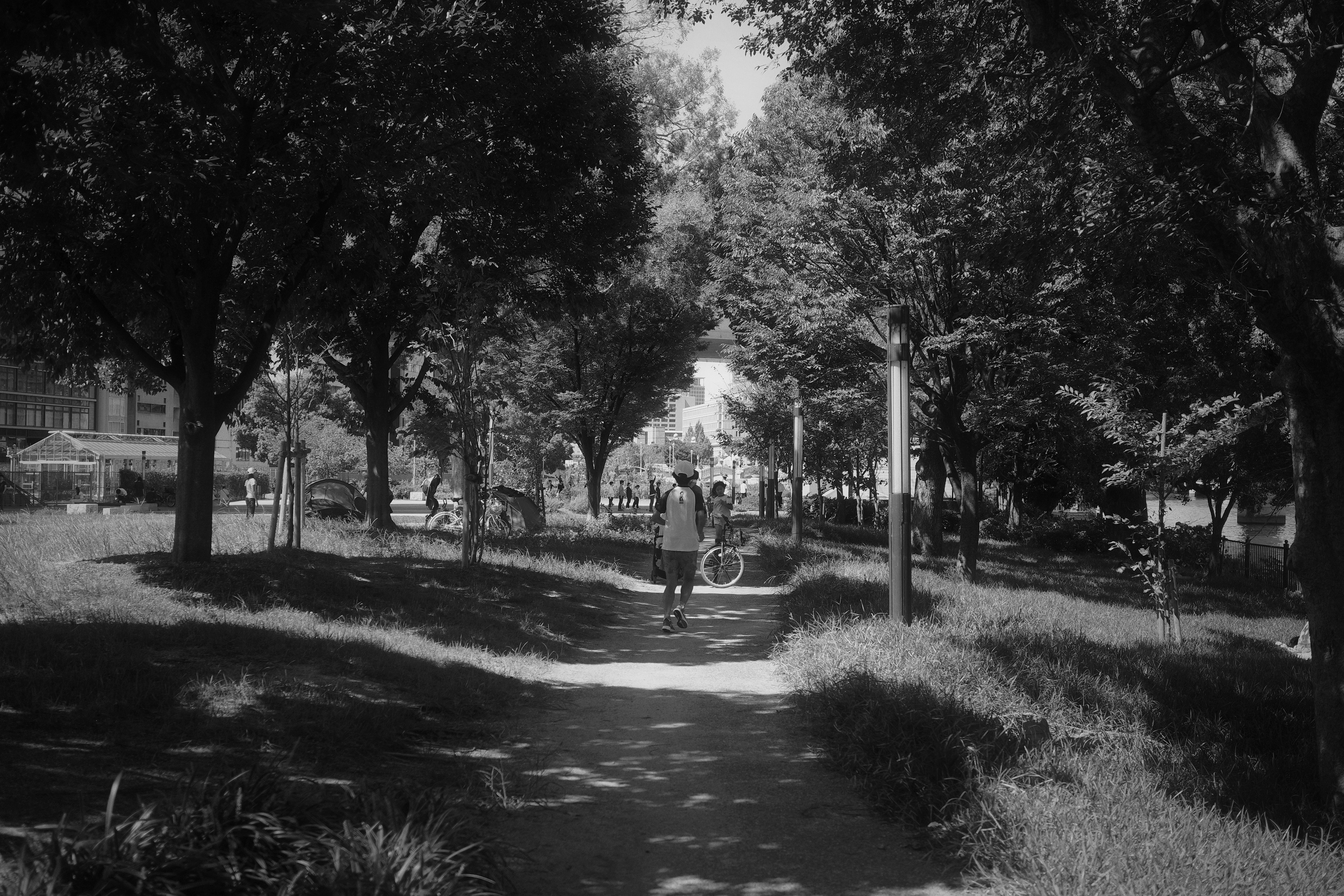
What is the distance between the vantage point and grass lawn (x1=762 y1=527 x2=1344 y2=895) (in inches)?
177

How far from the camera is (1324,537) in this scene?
20.6ft

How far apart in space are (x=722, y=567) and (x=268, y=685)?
1188 centimetres

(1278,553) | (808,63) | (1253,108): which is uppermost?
(808,63)

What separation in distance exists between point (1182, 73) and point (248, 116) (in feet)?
30.3

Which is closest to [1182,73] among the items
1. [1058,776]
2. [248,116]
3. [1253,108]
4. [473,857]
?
[1253,108]

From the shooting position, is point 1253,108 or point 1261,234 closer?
point 1261,234

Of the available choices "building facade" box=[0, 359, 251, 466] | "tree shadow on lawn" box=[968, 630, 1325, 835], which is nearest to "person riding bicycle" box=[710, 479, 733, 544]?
"tree shadow on lawn" box=[968, 630, 1325, 835]

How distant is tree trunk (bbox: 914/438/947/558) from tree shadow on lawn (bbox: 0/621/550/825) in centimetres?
1659

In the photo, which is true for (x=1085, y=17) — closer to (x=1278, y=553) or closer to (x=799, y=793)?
(x=799, y=793)

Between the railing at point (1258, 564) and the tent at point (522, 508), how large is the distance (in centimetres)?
1724

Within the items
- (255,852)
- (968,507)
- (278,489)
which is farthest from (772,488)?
(255,852)

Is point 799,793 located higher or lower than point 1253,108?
lower

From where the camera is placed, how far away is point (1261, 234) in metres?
6.21

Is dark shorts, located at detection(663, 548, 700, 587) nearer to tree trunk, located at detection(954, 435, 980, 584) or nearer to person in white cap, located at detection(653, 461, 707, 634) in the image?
person in white cap, located at detection(653, 461, 707, 634)
